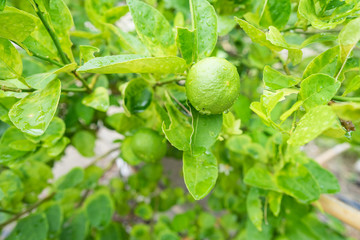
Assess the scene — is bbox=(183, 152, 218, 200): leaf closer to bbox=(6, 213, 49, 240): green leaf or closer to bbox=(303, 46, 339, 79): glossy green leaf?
bbox=(303, 46, 339, 79): glossy green leaf

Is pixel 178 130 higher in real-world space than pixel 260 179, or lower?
higher

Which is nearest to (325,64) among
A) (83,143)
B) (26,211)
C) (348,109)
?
(348,109)

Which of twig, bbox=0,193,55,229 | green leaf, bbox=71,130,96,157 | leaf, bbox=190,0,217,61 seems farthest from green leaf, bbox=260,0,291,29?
twig, bbox=0,193,55,229

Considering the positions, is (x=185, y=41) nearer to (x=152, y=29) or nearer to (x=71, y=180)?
(x=152, y=29)

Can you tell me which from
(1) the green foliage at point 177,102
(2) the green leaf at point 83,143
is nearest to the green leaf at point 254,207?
(1) the green foliage at point 177,102

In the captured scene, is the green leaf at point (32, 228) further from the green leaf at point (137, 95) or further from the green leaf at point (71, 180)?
the green leaf at point (137, 95)

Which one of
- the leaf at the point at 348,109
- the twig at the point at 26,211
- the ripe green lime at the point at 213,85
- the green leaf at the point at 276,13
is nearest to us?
the leaf at the point at 348,109
